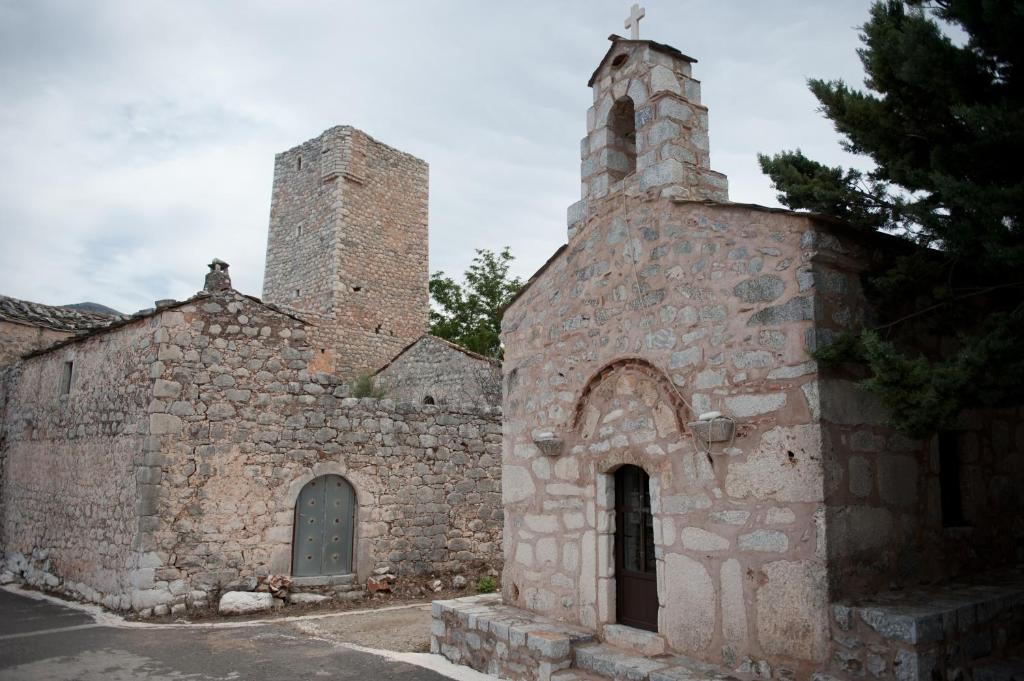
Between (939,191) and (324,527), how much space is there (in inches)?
331

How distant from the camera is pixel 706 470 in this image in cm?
507

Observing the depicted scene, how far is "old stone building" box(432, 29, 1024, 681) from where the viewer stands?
4.49 meters

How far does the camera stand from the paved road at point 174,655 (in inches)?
243

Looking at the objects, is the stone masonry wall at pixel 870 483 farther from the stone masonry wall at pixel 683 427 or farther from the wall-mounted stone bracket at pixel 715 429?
the wall-mounted stone bracket at pixel 715 429

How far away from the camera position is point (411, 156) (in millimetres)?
24906

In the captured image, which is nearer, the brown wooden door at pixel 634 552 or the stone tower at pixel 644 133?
the brown wooden door at pixel 634 552

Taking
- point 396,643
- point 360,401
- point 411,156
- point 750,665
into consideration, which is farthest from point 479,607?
point 411,156

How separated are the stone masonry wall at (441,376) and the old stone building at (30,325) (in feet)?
20.4

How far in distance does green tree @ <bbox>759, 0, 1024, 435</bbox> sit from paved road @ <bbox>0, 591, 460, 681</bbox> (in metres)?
4.55

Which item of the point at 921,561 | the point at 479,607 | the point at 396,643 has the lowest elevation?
the point at 396,643

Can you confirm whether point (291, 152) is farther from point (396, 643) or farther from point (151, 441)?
point (396, 643)

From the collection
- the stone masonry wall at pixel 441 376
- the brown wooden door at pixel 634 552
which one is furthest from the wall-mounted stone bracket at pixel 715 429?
the stone masonry wall at pixel 441 376

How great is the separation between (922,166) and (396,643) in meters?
6.46

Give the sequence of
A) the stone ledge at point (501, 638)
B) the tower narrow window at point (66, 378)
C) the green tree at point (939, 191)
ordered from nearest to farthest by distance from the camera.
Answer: the green tree at point (939, 191) < the stone ledge at point (501, 638) < the tower narrow window at point (66, 378)
